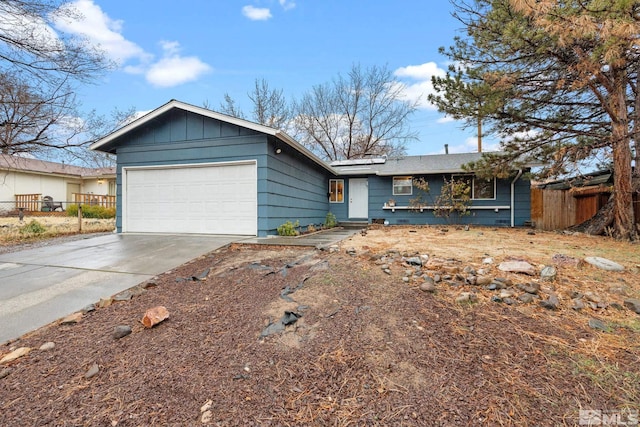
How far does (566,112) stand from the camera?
7.36m

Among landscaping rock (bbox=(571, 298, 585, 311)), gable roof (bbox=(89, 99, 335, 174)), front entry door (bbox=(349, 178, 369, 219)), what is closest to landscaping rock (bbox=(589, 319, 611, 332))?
landscaping rock (bbox=(571, 298, 585, 311))

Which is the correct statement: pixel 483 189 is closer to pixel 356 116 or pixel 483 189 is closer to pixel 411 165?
pixel 411 165

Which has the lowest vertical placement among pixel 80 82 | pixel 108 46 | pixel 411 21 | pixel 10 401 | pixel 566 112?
pixel 10 401

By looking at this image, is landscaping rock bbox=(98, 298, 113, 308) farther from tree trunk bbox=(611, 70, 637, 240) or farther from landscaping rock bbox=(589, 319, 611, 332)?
tree trunk bbox=(611, 70, 637, 240)

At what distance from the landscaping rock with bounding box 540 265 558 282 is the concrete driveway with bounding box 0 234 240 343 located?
482 centimetres

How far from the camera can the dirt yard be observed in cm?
165

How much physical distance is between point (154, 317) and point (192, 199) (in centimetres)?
516

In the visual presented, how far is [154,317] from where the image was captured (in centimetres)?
262

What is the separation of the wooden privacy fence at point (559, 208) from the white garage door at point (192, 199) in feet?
31.7

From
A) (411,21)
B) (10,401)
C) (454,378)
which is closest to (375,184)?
(411,21)

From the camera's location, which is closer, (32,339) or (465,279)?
(32,339)

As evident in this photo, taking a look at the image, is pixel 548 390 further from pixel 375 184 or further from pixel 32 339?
pixel 375 184

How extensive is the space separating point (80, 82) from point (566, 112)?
12608 mm

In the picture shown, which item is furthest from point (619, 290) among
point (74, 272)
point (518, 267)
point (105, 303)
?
point (74, 272)
